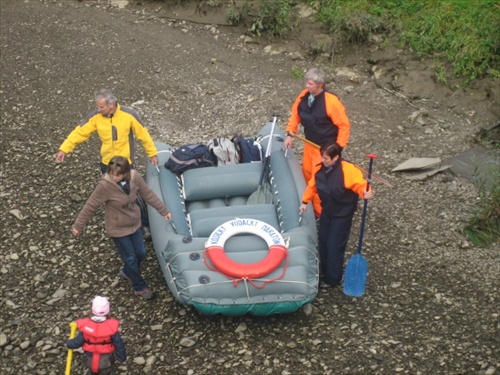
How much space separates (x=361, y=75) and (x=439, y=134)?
5.86ft

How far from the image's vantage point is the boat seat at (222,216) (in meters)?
6.29

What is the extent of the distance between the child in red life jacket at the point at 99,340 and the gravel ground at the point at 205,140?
591mm

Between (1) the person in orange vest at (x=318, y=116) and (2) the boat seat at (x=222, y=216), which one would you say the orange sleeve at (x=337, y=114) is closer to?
(1) the person in orange vest at (x=318, y=116)

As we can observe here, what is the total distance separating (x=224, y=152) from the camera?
7254 millimetres

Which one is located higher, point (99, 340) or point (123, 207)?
point (123, 207)

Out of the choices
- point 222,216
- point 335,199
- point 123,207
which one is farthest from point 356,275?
point 123,207

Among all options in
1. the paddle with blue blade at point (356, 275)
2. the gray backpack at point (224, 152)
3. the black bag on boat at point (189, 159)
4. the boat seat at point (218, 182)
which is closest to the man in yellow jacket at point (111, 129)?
the black bag on boat at point (189, 159)

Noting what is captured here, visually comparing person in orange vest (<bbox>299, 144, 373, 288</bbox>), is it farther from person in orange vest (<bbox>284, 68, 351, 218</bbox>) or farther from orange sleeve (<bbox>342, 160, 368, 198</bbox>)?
person in orange vest (<bbox>284, 68, 351, 218</bbox>)

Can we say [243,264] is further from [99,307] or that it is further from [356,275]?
[99,307]

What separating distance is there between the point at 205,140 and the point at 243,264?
3.49m

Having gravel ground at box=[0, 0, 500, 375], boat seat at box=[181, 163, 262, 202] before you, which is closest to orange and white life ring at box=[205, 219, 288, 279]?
gravel ground at box=[0, 0, 500, 375]

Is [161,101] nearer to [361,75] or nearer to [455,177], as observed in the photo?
[361,75]

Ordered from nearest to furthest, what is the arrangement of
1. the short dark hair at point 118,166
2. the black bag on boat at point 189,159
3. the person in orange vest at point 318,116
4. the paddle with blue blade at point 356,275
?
the short dark hair at point 118,166, the paddle with blue blade at point 356,275, the person in orange vest at point 318,116, the black bag on boat at point 189,159

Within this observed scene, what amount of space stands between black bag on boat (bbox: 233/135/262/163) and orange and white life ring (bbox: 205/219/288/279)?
133 centimetres
